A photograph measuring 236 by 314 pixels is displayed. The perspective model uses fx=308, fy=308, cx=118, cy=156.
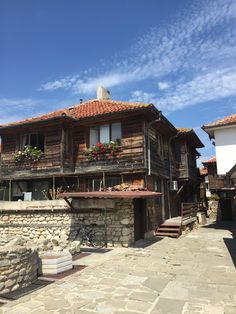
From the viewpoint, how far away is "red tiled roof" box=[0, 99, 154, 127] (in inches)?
623

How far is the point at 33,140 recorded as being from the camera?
1841 centimetres

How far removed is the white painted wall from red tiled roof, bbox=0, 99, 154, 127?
5.38m

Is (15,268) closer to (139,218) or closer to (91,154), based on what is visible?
(139,218)

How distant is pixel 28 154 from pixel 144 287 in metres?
12.2

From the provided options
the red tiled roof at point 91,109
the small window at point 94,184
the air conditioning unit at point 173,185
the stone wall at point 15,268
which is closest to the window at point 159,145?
the air conditioning unit at point 173,185

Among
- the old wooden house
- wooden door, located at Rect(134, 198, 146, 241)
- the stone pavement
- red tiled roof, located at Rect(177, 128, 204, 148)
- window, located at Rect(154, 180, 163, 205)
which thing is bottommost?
the stone pavement

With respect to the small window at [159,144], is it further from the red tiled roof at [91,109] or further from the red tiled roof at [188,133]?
the red tiled roof at [91,109]

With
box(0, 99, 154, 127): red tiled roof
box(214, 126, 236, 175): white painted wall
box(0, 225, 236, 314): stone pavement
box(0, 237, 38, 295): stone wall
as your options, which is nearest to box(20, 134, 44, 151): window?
box(0, 99, 154, 127): red tiled roof

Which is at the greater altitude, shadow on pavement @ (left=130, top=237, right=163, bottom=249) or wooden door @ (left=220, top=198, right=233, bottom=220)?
wooden door @ (left=220, top=198, right=233, bottom=220)

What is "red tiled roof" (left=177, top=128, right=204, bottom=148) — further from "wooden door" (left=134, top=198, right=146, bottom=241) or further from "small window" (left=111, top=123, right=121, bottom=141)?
"wooden door" (left=134, top=198, right=146, bottom=241)

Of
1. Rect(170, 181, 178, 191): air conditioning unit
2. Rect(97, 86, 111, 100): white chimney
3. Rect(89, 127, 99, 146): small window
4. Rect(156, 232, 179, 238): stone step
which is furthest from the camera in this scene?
Rect(97, 86, 111, 100): white chimney

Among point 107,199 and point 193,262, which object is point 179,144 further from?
point 193,262

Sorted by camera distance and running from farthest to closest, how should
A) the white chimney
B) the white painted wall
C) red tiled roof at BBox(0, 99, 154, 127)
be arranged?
the white chimney, the white painted wall, red tiled roof at BBox(0, 99, 154, 127)

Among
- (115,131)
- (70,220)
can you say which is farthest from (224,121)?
(70,220)
